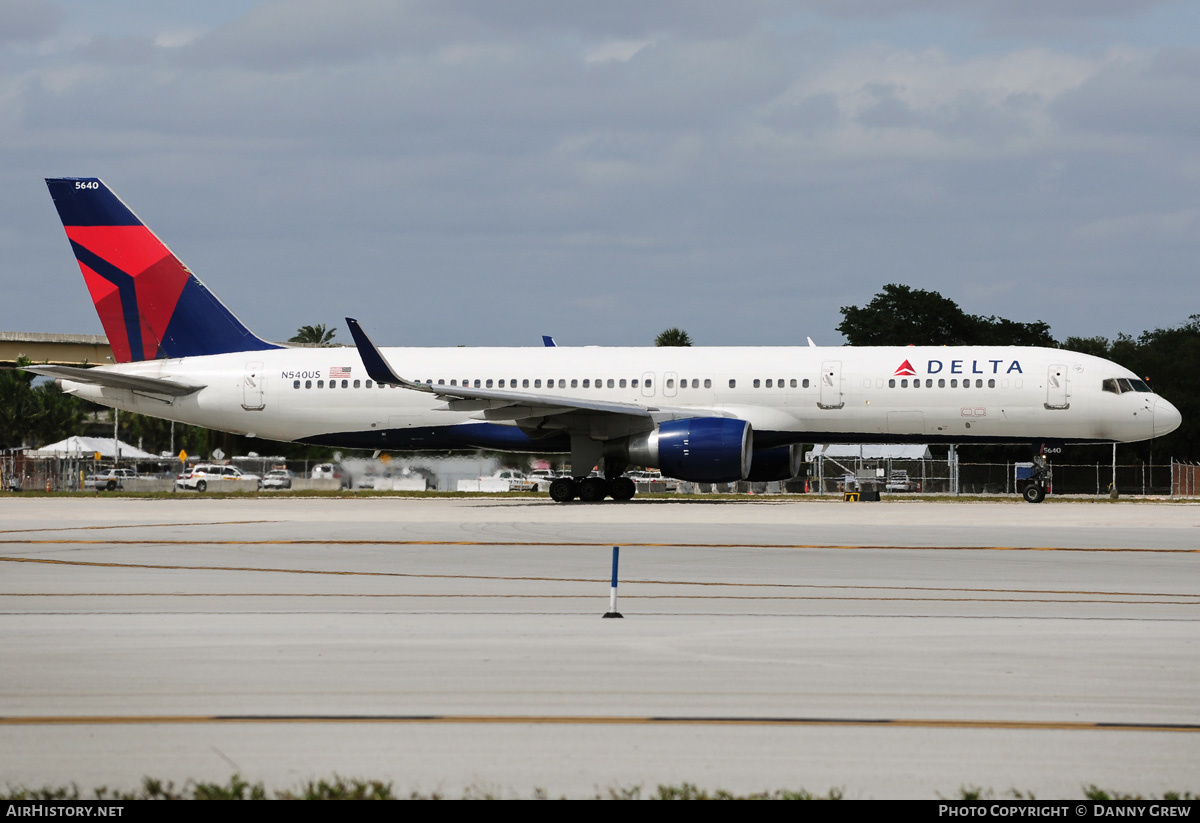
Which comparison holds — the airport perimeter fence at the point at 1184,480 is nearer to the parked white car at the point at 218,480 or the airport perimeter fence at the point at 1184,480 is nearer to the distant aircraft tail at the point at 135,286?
the distant aircraft tail at the point at 135,286

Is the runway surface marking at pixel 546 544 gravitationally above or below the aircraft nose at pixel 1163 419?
below

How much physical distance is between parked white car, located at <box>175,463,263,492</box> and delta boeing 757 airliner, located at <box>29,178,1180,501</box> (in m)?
20.8

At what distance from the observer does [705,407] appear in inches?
1342

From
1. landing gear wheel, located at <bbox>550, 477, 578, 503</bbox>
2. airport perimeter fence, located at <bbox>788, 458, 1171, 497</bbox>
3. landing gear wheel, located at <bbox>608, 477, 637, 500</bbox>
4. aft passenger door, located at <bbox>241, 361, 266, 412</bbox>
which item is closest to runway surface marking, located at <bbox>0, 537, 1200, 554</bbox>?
landing gear wheel, located at <bbox>550, 477, 578, 503</bbox>

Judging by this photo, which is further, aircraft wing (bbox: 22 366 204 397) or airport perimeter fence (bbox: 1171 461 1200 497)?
airport perimeter fence (bbox: 1171 461 1200 497)

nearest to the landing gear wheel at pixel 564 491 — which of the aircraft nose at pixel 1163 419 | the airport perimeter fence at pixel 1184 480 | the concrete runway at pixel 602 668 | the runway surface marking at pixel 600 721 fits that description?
the aircraft nose at pixel 1163 419

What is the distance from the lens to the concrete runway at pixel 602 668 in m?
6.16

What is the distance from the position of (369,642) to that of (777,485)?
157 feet

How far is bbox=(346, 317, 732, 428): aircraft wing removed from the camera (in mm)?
31484

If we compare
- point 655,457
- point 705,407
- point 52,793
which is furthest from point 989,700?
point 705,407

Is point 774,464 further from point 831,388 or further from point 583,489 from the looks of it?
point 583,489

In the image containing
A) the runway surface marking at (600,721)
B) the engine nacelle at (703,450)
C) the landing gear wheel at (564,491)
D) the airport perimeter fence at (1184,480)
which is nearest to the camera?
the runway surface marking at (600,721)

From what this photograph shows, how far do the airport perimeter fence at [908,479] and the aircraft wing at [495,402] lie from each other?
805 inches

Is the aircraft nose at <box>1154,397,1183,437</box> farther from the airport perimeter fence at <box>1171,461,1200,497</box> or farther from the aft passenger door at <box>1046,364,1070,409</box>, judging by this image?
the airport perimeter fence at <box>1171,461,1200,497</box>
